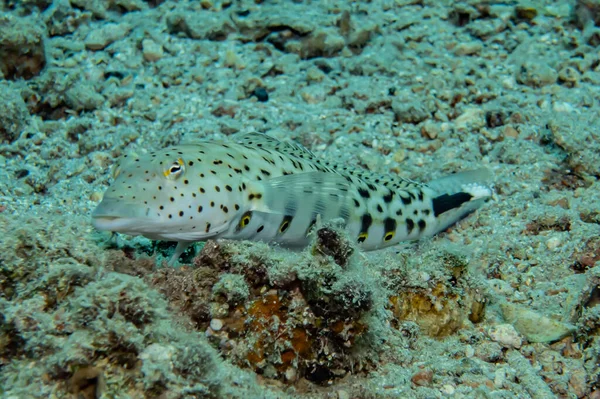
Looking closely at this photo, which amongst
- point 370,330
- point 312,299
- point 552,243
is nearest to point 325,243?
point 312,299

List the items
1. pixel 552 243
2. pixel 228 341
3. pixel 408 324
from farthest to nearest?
pixel 552 243 → pixel 408 324 → pixel 228 341

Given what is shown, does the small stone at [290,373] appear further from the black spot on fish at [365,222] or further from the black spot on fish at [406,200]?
the black spot on fish at [406,200]

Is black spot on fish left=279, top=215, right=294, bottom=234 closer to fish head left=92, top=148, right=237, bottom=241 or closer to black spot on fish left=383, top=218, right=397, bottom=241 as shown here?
fish head left=92, top=148, right=237, bottom=241

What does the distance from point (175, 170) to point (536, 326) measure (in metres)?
2.54

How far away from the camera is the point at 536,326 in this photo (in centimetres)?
310

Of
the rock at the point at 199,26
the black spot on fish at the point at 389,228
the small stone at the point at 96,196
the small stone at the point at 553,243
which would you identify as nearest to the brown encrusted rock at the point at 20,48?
the rock at the point at 199,26

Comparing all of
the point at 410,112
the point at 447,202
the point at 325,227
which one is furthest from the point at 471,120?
Result: the point at 325,227

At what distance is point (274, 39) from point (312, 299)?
5.45 metres

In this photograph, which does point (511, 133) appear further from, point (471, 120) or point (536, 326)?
point (536, 326)

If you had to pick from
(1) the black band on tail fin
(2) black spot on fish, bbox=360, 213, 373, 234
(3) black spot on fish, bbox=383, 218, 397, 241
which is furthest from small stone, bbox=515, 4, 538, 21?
(2) black spot on fish, bbox=360, 213, 373, 234

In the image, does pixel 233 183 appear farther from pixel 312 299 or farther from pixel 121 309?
pixel 121 309

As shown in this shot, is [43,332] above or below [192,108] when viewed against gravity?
above

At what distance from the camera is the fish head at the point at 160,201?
114 inches

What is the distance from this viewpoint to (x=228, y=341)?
255cm
